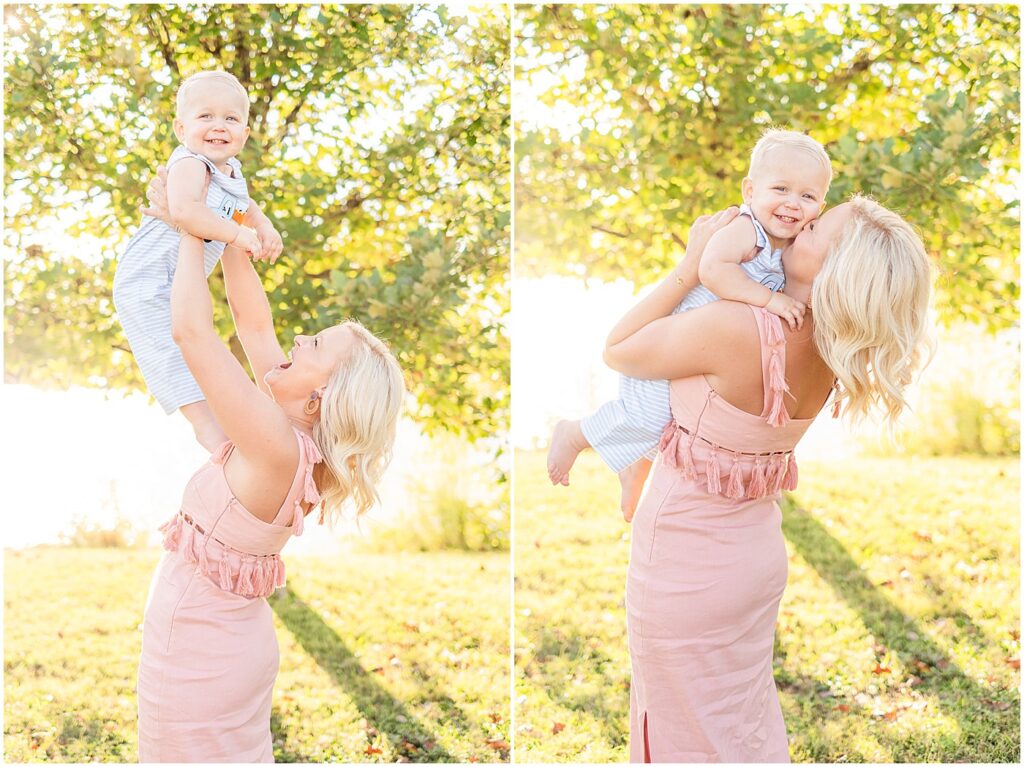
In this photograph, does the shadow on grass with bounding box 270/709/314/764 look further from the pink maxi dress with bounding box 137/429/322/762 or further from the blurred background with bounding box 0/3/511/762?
the pink maxi dress with bounding box 137/429/322/762

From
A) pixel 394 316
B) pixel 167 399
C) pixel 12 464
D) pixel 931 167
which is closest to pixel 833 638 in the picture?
pixel 931 167

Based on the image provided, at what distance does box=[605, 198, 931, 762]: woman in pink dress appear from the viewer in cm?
181

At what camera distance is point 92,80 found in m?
3.73

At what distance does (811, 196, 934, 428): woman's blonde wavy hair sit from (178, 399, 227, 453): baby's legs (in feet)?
3.57

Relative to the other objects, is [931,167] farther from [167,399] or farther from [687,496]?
[167,399]

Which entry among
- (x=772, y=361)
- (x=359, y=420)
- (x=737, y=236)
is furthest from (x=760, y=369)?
(x=359, y=420)


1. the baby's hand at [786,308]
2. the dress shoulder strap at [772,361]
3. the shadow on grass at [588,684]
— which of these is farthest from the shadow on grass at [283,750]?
the baby's hand at [786,308]

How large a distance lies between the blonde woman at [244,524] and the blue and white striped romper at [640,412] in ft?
1.53

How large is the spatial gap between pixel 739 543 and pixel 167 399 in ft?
3.67

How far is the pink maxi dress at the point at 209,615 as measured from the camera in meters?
1.79

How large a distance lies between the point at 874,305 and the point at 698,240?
1.12 feet

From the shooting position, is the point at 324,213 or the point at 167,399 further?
the point at 324,213

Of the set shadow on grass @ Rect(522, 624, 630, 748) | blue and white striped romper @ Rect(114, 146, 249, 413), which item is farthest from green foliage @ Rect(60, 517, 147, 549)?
blue and white striped romper @ Rect(114, 146, 249, 413)

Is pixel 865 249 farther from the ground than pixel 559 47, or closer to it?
closer to it
